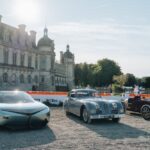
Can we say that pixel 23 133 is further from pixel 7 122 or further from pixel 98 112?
pixel 98 112

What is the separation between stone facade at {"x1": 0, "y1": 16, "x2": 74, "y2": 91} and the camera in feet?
191

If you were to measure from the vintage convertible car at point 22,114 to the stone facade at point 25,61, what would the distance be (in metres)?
44.9

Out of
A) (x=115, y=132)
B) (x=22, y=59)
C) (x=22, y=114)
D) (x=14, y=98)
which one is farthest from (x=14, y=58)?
(x=115, y=132)

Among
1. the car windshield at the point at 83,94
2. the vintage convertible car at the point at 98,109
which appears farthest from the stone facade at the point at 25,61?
the vintage convertible car at the point at 98,109

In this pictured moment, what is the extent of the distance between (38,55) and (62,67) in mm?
16979

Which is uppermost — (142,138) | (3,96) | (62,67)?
(62,67)

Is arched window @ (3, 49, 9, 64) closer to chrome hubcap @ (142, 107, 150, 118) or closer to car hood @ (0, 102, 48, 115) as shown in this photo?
chrome hubcap @ (142, 107, 150, 118)

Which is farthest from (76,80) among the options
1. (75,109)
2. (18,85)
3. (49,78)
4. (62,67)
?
(75,109)

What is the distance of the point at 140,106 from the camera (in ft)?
54.9

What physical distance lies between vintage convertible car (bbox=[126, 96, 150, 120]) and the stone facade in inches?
1637

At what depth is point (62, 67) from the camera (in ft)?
280

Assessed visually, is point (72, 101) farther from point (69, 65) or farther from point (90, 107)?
point (69, 65)

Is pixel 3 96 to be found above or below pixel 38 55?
below

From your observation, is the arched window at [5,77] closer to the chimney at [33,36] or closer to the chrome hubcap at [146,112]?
the chimney at [33,36]
